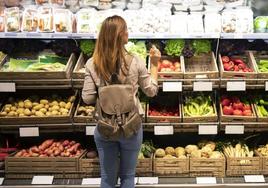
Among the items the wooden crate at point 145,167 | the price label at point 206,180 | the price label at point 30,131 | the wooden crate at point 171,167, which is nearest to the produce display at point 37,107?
the price label at point 30,131

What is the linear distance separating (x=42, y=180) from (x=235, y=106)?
1822mm

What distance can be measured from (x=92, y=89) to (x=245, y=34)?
1500mm

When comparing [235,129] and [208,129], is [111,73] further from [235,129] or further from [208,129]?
[235,129]

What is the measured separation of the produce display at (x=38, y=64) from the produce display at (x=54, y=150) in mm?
693

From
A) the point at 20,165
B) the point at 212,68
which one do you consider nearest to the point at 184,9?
the point at 212,68

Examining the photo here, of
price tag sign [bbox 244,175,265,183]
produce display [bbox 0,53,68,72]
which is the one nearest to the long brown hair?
produce display [bbox 0,53,68,72]

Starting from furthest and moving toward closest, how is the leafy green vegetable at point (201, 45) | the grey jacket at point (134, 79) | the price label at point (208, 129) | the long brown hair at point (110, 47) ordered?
the leafy green vegetable at point (201, 45), the price label at point (208, 129), the grey jacket at point (134, 79), the long brown hair at point (110, 47)

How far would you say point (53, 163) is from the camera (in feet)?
14.0

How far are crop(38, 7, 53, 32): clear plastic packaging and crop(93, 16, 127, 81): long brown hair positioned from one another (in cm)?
107

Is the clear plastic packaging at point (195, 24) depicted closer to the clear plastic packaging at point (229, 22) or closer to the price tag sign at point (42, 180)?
the clear plastic packaging at point (229, 22)

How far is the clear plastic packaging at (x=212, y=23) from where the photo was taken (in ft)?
13.9

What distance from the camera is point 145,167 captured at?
427 cm

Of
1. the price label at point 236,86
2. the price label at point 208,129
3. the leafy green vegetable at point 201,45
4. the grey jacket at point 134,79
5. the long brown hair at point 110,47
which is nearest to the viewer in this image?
the long brown hair at point 110,47

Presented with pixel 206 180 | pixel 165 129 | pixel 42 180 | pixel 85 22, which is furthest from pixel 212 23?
pixel 42 180
